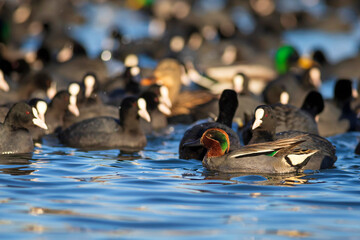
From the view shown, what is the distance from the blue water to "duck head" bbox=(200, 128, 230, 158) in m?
0.28

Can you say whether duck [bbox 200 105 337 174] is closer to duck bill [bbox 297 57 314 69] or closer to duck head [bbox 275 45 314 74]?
duck bill [bbox 297 57 314 69]

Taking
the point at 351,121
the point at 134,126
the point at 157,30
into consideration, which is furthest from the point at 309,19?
the point at 134,126

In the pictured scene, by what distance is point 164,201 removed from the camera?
7.78 m

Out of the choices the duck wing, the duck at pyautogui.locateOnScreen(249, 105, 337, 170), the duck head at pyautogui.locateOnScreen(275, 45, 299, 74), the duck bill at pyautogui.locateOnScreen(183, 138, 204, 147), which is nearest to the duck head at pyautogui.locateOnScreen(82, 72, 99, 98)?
the duck bill at pyautogui.locateOnScreen(183, 138, 204, 147)

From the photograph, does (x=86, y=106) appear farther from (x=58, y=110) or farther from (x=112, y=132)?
(x=112, y=132)

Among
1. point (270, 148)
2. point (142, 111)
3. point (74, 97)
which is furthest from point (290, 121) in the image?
point (74, 97)

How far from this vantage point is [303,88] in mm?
17344

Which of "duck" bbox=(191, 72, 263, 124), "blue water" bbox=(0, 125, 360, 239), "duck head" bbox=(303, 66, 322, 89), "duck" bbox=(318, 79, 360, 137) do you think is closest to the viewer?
"blue water" bbox=(0, 125, 360, 239)

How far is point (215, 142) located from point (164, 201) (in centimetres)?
205

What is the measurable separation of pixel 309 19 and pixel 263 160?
26.0m

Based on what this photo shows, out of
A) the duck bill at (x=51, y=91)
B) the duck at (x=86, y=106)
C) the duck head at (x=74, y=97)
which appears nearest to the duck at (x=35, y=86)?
the duck bill at (x=51, y=91)

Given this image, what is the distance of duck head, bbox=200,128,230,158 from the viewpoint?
31.7 feet

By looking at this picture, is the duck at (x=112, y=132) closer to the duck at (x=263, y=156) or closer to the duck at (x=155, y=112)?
the duck at (x=155, y=112)

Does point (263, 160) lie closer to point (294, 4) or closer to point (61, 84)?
point (61, 84)
